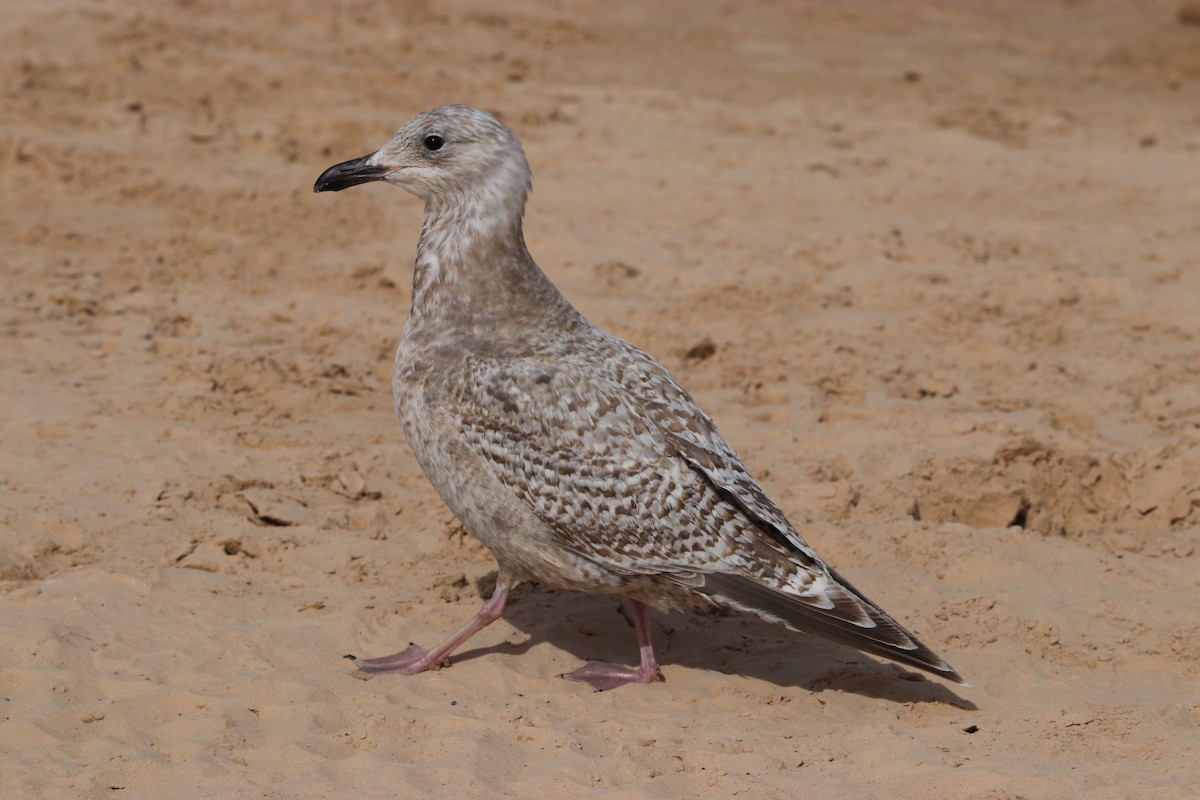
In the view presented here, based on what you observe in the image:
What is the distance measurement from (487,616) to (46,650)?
1.66m

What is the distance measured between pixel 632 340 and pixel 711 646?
3.31m

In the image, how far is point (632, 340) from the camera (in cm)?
917

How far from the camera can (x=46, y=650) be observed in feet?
17.8

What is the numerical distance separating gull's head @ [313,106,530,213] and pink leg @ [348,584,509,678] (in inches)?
63.8

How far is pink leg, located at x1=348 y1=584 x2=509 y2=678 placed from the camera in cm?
572

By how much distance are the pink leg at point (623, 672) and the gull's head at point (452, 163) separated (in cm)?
183

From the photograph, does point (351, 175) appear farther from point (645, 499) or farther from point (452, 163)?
point (645, 499)

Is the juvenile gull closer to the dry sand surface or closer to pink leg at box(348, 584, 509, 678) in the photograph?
pink leg at box(348, 584, 509, 678)

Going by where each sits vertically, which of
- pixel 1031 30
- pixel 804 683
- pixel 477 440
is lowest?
pixel 804 683

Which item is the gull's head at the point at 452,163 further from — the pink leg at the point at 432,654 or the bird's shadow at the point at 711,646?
the bird's shadow at the point at 711,646

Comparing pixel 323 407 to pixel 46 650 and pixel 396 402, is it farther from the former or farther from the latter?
pixel 46 650

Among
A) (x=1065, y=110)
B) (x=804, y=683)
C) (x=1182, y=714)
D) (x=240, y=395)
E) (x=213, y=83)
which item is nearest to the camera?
(x=1182, y=714)

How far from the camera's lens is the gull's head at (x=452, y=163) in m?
5.99

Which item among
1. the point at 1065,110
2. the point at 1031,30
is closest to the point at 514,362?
the point at 1065,110
